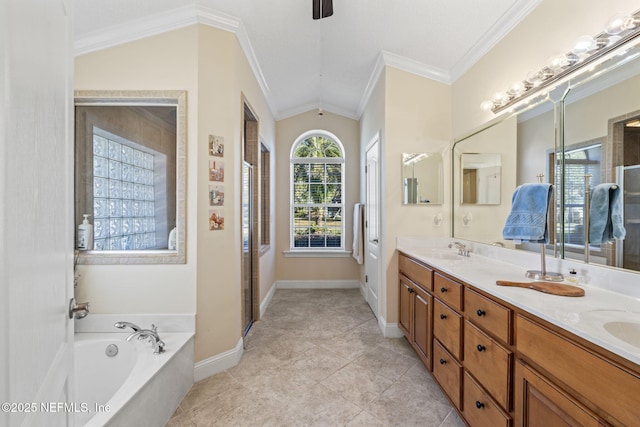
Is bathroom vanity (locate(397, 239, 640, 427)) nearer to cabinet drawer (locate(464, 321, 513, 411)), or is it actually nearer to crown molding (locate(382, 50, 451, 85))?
cabinet drawer (locate(464, 321, 513, 411))

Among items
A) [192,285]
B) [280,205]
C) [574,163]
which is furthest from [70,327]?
[280,205]

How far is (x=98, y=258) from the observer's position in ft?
7.14

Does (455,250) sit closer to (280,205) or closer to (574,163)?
(574,163)

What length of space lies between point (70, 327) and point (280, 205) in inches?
148

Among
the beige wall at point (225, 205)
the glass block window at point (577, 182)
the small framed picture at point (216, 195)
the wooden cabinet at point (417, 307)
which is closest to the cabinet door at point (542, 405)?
the glass block window at point (577, 182)

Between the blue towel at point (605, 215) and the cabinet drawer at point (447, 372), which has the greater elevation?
the blue towel at point (605, 215)

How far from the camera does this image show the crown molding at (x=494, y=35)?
1892 millimetres

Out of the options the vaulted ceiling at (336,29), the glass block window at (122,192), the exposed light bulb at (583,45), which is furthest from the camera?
the glass block window at (122,192)

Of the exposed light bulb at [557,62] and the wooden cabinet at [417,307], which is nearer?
the exposed light bulb at [557,62]

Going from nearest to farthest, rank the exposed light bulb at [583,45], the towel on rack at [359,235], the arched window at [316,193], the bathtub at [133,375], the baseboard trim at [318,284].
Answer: the exposed light bulb at [583,45]
the bathtub at [133,375]
the towel on rack at [359,235]
the baseboard trim at [318,284]
the arched window at [316,193]

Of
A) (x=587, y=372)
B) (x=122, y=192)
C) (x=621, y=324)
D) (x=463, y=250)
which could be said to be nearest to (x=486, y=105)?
(x=463, y=250)

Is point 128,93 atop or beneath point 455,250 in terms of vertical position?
atop

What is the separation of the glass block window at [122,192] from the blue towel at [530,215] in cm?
254

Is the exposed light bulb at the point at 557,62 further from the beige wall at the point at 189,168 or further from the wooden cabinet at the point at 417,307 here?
the beige wall at the point at 189,168
